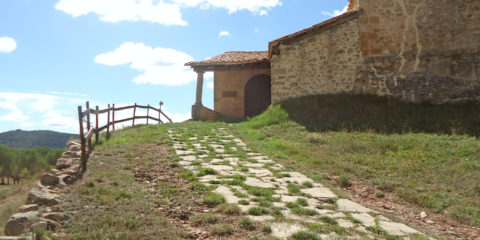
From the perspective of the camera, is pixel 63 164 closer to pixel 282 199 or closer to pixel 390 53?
pixel 282 199

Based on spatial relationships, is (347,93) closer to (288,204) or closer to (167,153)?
(167,153)

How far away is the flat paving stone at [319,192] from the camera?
546cm

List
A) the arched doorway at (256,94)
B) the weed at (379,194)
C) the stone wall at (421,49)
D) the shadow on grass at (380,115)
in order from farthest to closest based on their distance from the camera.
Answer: the arched doorway at (256,94) → the stone wall at (421,49) → the shadow on grass at (380,115) → the weed at (379,194)

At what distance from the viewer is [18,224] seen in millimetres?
3561

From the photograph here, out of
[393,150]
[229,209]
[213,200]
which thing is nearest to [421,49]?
[393,150]

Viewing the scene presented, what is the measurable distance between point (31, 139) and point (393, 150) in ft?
257

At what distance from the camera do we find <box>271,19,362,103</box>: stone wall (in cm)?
1289

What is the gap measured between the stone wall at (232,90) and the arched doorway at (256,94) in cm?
25

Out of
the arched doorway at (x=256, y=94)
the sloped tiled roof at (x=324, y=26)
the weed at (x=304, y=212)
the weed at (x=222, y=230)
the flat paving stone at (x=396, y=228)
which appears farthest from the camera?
the arched doorway at (x=256, y=94)

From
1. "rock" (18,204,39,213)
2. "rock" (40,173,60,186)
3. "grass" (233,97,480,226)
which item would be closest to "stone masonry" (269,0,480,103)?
"grass" (233,97,480,226)

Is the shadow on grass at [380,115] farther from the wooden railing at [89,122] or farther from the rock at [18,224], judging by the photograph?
the rock at [18,224]

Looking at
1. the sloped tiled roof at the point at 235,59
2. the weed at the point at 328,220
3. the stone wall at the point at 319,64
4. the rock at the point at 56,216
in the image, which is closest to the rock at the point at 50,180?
the rock at the point at 56,216

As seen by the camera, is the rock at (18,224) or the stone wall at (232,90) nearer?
the rock at (18,224)

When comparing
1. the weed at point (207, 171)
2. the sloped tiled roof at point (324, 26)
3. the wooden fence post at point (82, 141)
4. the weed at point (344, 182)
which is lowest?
the weed at point (344, 182)
